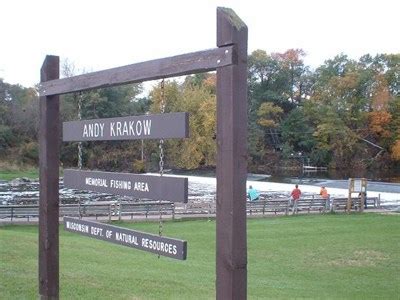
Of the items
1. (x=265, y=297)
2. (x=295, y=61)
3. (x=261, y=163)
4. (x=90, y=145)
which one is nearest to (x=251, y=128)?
(x=261, y=163)

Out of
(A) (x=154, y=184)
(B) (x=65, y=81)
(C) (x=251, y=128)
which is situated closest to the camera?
(A) (x=154, y=184)

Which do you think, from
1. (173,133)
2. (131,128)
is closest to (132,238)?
(131,128)

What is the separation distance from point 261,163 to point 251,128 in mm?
5540

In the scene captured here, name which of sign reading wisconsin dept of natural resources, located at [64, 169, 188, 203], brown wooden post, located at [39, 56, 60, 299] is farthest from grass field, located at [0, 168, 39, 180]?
sign reading wisconsin dept of natural resources, located at [64, 169, 188, 203]

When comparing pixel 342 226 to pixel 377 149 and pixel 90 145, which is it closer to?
pixel 90 145

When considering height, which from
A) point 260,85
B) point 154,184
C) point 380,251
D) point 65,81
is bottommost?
point 380,251

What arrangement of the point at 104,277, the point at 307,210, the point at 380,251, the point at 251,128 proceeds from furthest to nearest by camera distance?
1. the point at 251,128
2. the point at 307,210
3. the point at 380,251
4. the point at 104,277

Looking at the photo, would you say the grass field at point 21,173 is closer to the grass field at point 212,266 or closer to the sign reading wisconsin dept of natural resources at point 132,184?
the grass field at point 212,266

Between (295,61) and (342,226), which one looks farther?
(295,61)

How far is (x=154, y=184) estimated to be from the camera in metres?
4.84

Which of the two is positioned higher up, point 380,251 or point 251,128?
point 251,128

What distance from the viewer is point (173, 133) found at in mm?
4629

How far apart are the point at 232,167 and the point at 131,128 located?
4.48ft

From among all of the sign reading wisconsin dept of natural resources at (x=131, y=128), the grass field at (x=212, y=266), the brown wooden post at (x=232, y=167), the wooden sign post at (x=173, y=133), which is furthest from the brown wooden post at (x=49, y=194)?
the brown wooden post at (x=232, y=167)
